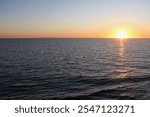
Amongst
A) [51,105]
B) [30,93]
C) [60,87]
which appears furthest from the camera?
[60,87]

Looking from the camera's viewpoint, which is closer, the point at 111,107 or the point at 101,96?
the point at 111,107

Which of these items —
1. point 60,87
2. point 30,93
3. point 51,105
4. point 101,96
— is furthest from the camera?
point 60,87

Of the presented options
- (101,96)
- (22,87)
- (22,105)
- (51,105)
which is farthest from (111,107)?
A: (22,87)

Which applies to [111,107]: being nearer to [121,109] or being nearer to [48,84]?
[121,109]

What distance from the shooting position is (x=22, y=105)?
11008 millimetres

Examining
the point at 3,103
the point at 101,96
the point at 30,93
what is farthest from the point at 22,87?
the point at 3,103

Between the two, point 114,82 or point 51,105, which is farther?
point 114,82

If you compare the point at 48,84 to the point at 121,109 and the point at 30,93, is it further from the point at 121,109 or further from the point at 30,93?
the point at 121,109

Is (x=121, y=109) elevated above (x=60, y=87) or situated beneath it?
elevated above

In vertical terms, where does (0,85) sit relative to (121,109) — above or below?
below

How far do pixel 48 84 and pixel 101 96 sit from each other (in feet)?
35.7

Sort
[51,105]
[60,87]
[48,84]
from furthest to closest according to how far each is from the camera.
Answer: [48,84] < [60,87] < [51,105]

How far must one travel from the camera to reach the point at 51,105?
10.8m

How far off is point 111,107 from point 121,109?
48 centimetres
